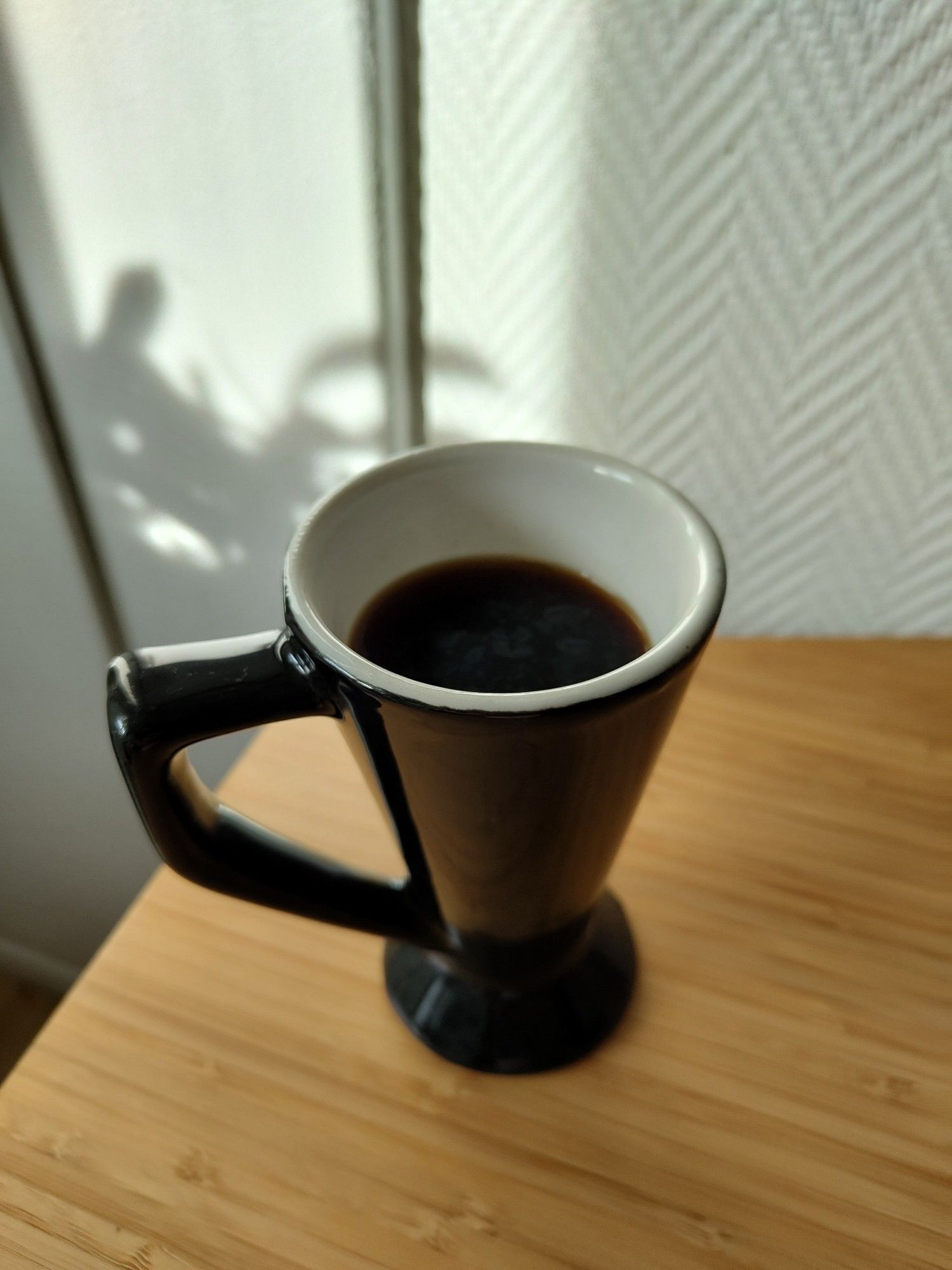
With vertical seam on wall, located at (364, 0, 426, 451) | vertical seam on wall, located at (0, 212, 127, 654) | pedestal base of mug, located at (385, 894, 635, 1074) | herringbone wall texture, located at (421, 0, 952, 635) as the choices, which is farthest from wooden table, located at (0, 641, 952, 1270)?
vertical seam on wall, located at (0, 212, 127, 654)

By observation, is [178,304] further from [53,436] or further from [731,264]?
[731,264]

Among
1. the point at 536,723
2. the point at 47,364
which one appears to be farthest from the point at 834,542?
the point at 47,364

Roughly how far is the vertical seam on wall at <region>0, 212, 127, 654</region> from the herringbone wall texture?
27cm

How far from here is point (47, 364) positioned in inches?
23.5

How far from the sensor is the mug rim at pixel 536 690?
21cm

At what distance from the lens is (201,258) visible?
1.68 ft

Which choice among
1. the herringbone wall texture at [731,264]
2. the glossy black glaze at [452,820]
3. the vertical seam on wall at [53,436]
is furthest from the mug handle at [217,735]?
the vertical seam on wall at [53,436]

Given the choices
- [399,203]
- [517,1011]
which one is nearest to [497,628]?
[517,1011]

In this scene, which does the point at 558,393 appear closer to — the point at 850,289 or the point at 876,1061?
the point at 850,289

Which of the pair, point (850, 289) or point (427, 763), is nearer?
point (427, 763)

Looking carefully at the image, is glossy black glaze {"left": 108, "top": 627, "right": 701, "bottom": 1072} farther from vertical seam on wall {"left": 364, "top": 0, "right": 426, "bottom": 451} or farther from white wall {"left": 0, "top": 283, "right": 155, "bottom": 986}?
white wall {"left": 0, "top": 283, "right": 155, "bottom": 986}

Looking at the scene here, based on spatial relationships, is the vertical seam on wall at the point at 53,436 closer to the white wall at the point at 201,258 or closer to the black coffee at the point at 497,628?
the white wall at the point at 201,258

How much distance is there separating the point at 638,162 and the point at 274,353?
23cm

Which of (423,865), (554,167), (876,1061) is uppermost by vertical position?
(554,167)
